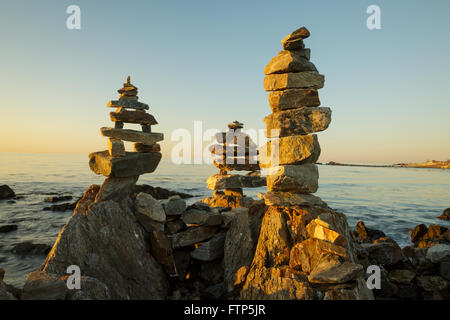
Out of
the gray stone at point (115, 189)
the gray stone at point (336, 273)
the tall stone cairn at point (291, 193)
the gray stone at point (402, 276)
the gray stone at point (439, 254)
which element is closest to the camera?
the gray stone at point (336, 273)

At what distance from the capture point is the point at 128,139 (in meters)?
8.20

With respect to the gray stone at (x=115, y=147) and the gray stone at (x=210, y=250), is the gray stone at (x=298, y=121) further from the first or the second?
the gray stone at (x=115, y=147)

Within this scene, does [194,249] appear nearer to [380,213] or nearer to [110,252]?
[110,252]

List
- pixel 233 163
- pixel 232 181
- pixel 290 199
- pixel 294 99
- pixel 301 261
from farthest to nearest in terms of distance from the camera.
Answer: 1. pixel 233 163
2. pixel 232 181
3. pixel 294 99
4. pixel 290 199
5. pixel 301 261

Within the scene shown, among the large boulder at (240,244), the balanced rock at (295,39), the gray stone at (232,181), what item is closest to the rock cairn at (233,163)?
the gray stone at (232,181)

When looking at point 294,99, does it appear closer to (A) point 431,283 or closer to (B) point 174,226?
(B) point 174,226

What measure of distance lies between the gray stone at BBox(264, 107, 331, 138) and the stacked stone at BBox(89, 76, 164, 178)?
12.8 feet

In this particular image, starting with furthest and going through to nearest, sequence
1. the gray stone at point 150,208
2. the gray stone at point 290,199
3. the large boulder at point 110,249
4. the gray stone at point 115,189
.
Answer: the gray stone at point 150,208 < the gray stone at point 115,189 < the gray stone at point 290,199 < the large boulder at point 110,249

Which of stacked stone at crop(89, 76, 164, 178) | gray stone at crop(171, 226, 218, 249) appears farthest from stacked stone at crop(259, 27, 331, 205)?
stacked stone at crop(89, 76, 164, 178)

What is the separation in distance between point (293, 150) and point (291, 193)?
47.6 inches

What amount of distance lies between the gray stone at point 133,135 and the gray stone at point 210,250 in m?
3.83

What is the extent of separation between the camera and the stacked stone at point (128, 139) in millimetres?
7836

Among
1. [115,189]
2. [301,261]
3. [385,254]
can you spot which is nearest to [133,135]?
[115,189]
